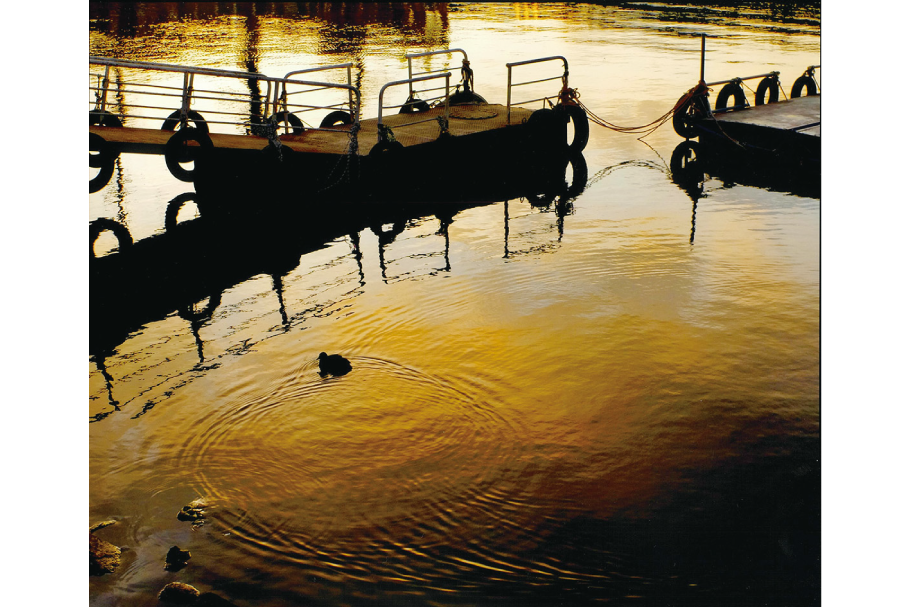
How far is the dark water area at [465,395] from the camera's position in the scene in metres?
5.35

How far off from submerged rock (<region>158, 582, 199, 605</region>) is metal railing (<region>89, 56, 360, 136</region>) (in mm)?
8393

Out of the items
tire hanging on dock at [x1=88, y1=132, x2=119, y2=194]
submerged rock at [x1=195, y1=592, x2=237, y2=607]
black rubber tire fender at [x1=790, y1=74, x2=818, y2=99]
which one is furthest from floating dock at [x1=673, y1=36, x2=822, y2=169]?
submerged rock at [x1=195, y1=592, x2=237, y2=607]

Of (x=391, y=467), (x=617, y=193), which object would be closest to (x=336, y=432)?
(x=391, y=467)

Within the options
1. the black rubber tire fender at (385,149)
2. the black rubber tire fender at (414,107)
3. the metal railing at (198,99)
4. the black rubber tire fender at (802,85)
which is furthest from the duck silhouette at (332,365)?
the black rubber tire fender at (802,85)

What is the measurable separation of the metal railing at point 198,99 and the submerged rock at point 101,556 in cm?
784

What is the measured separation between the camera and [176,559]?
5.29 m

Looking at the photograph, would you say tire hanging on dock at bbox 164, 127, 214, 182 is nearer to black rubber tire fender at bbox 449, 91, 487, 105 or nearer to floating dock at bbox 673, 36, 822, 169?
black rubber tire fender at bbox 449, 91, 487, 105

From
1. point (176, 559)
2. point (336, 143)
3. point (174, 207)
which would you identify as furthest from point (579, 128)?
point (176, 559)

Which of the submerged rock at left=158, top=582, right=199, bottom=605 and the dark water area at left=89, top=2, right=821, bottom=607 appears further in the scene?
the dark water area at left=89, top=2, right=821, bottom=607

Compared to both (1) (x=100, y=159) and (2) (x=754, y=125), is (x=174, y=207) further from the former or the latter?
(2) (x=754, y=125)

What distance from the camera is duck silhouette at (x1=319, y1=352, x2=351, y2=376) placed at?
799cm

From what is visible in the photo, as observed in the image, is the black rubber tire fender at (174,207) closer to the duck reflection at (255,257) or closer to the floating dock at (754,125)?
the duck reflection at (255,257)

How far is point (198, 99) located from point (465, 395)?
2253 centimetres
